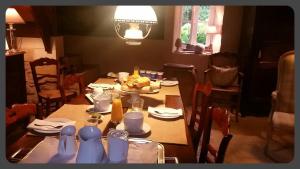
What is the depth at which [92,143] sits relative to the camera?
0.70 m

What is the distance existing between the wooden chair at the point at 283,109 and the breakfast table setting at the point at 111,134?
0.87 metres

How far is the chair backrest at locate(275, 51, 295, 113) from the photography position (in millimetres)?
1927

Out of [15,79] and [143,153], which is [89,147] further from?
[15,79]

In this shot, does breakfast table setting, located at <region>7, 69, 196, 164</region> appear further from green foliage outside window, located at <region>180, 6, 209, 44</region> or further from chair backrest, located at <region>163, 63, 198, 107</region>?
green foliage outside window, located at <region>180, 6, 209, 44</region>

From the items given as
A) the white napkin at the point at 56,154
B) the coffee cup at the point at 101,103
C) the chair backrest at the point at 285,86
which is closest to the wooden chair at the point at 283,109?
the chair backrest at the point at 285,86

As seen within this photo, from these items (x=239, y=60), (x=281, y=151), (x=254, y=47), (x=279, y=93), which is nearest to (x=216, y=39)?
(x=239, y=60)

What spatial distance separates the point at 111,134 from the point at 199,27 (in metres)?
2.88

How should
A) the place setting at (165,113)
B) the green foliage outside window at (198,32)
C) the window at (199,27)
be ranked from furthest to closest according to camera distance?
the green foliage outside window at (198,32) < the window at (199,27) < the place setting at (165,113)

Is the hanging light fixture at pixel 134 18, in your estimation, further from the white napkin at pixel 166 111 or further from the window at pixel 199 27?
the window at pixel 199 27

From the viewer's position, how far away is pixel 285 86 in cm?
197

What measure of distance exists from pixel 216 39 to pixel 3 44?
3.05 meters

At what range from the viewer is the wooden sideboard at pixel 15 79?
2.17m

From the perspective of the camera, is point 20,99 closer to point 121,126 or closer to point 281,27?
point 121,126

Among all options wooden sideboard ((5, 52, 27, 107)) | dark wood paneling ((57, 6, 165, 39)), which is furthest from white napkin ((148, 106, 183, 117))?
dark wood paneling ((57, 6, 165, 39))
